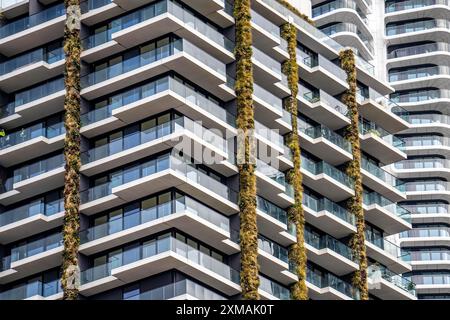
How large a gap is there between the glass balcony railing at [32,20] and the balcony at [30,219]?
12.5m

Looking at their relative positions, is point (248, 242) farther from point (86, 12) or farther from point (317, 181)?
point (86, 12)

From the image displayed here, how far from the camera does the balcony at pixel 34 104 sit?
254ft

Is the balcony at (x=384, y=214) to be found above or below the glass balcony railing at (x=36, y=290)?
above

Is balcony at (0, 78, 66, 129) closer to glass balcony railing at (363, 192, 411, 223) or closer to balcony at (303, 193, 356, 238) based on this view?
balcony at (303, 193, 356, 238)

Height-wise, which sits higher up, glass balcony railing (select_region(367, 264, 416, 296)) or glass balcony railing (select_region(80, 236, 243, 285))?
glass balcony railing (select_region(367, 264, 416, 296))

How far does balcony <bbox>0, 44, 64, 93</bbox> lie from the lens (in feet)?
259

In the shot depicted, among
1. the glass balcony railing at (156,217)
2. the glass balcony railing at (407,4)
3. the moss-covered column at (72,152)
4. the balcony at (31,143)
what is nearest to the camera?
the glass balcony railing at (156,217)

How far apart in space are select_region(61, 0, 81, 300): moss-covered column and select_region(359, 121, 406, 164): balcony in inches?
967

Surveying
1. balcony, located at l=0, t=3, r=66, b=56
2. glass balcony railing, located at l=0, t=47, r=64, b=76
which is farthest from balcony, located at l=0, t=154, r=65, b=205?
balcony, located at l=0, t=3, r=66, b=56

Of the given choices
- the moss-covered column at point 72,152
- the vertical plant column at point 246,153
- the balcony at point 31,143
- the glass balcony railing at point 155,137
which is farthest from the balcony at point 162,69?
the glass balcony railing at point 155,137

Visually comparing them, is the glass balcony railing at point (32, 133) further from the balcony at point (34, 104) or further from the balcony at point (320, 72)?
the balcony at point (320, 72)

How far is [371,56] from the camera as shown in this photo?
5404 inches
